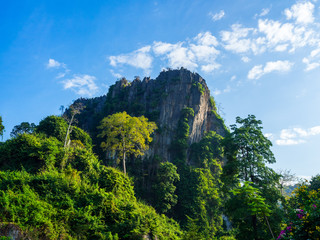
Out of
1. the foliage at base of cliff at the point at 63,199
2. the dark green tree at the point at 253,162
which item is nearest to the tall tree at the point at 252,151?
the dark green tree at the point at 253,162

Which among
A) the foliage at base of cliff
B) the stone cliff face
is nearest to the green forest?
the foliage at base of cliff

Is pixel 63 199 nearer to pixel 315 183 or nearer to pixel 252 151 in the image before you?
pixel 252 151

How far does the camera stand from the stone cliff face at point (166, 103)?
38.5 m

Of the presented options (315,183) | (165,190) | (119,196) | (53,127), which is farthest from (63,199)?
(315,183)

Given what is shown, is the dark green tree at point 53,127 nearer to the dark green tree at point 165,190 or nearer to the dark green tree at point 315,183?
the dark green tree at point 165,190

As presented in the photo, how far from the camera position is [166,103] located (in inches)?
1601

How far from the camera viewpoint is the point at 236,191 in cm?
793

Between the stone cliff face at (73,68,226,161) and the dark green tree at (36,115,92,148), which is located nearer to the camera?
the dark green tree at (36,115,92,148)

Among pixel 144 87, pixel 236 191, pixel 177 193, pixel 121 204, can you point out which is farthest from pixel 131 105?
pixel 236 191

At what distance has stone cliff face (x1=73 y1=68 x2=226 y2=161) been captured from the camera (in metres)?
38.5

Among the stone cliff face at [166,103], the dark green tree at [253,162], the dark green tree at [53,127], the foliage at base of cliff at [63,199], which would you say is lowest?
the foliage at base of cliff at [63,199]

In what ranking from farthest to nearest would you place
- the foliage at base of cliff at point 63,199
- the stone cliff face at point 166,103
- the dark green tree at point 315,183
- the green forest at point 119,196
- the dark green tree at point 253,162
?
1. the stone cliff face at point 166,103
2. the dark green tree at point 315,183
3. the dark green tree at point 253,162
4. the foliage at base of cliff at point 63,199
5. the green forest at point 119,196

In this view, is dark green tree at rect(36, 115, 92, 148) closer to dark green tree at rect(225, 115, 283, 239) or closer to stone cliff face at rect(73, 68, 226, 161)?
stone cliff face at rect(73, 68, 226, 161)

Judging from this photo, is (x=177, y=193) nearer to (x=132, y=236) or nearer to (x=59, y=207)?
(x=132, y=236)
